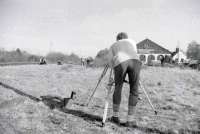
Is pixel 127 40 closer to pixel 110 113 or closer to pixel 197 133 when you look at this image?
pixel 110 113

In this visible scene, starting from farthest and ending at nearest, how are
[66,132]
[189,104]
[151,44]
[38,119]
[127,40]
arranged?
[151,44], [189,104], [127,40], [38,119], [66,132]

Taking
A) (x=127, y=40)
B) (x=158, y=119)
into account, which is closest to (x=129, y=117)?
(x=158, y=119)

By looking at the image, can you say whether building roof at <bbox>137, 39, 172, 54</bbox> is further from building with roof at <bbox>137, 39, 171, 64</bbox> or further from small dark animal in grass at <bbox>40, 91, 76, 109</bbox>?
small dark animal in grass at <bbox>40, 91, 76, 109</bbox>

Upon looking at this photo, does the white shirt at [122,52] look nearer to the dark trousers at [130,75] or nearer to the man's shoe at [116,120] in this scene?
the dark trousers at [130,75]

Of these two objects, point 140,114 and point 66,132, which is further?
point 140,114

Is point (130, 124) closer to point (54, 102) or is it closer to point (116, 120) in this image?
point (116, 120)

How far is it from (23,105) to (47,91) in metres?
2.27

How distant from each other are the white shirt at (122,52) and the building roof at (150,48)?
65496 millimetres

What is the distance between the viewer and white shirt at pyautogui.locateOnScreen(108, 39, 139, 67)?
14.5 ft

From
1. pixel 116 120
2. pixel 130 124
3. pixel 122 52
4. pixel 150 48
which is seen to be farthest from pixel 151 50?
pixel 130 124

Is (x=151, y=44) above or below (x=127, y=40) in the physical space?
above

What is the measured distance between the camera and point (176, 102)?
21.4ft

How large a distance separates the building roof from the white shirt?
65.5 meters

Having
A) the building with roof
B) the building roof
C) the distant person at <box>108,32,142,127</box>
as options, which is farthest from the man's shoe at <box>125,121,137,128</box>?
the building roof
